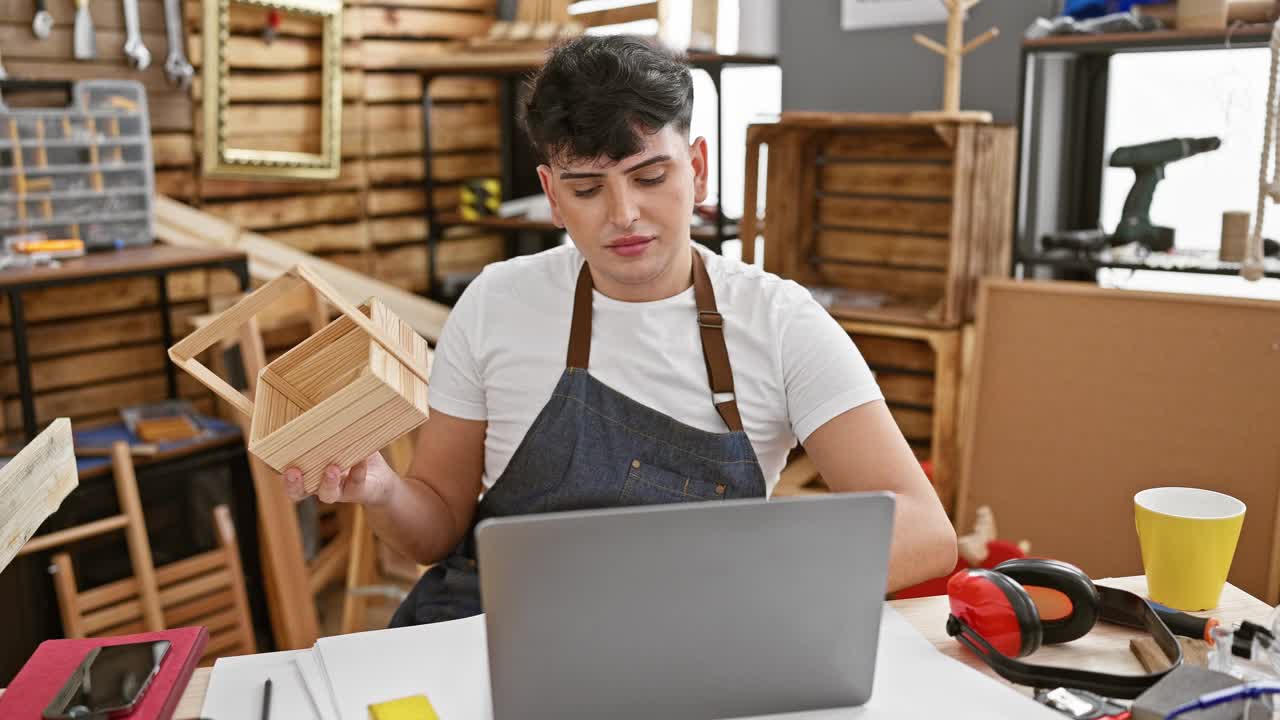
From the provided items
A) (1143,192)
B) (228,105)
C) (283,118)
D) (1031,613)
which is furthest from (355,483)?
(283,118)

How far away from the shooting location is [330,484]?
1.28m

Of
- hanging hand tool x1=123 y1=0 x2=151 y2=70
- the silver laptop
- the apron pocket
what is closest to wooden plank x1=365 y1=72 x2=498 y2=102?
hanging hand tool x1=123 y1=0 x2=151 y2=70

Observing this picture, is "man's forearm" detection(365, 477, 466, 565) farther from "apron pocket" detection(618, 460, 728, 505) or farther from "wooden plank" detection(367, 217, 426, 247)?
"wooden plank" detection(367, 217, 426, 247)

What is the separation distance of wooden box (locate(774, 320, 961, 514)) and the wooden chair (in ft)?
4.67

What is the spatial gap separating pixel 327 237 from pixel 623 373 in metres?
2.42

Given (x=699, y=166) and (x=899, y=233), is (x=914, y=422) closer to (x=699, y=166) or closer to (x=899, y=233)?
(x=899, y=233)

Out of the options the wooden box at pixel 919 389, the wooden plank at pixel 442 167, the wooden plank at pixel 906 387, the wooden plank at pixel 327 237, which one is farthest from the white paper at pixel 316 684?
the wooden plank at pixel 442 167

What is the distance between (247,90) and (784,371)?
8.08ft

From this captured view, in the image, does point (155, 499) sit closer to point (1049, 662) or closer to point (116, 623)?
point (116, 623)

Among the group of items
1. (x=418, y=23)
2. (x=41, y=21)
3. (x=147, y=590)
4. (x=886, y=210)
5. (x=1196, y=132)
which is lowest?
(x=147, y=590)

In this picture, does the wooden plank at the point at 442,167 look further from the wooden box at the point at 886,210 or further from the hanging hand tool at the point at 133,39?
the wooden box at the point at 886,210

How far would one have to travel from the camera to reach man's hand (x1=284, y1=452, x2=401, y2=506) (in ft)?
4.12

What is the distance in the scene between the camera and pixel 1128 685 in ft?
3.61

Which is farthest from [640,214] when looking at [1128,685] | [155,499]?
[155,499]
